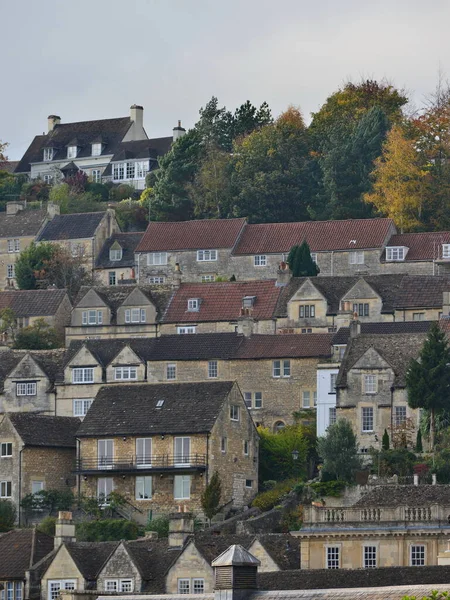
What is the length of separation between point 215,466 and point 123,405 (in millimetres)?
6594

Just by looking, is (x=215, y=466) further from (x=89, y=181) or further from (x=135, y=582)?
(x=89, y=181)

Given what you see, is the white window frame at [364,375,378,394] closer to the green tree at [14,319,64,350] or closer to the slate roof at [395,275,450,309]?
the slate roof at [395,275,450,309]

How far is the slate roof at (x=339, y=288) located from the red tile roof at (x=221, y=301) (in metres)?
0.63

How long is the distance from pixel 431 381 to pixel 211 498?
1191 centimetres

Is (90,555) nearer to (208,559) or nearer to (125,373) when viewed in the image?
(208,559)

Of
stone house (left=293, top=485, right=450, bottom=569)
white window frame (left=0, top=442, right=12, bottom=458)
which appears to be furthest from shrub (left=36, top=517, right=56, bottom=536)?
stone house (left=293, top=485, right=450, bottom=569)

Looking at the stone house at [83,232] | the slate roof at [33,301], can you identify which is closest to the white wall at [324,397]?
the slate roof at [33,301]

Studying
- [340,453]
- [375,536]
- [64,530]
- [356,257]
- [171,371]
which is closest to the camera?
[375,536]

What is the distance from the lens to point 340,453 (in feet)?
307

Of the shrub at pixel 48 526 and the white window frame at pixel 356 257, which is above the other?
the white window frame at pixel 356 257

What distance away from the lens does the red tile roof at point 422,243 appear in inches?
4894

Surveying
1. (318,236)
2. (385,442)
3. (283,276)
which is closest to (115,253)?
(318,236)

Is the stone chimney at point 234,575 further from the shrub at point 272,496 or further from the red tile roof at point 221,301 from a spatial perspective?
the red tile roof at point 221,301

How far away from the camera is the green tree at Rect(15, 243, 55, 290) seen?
133 m
